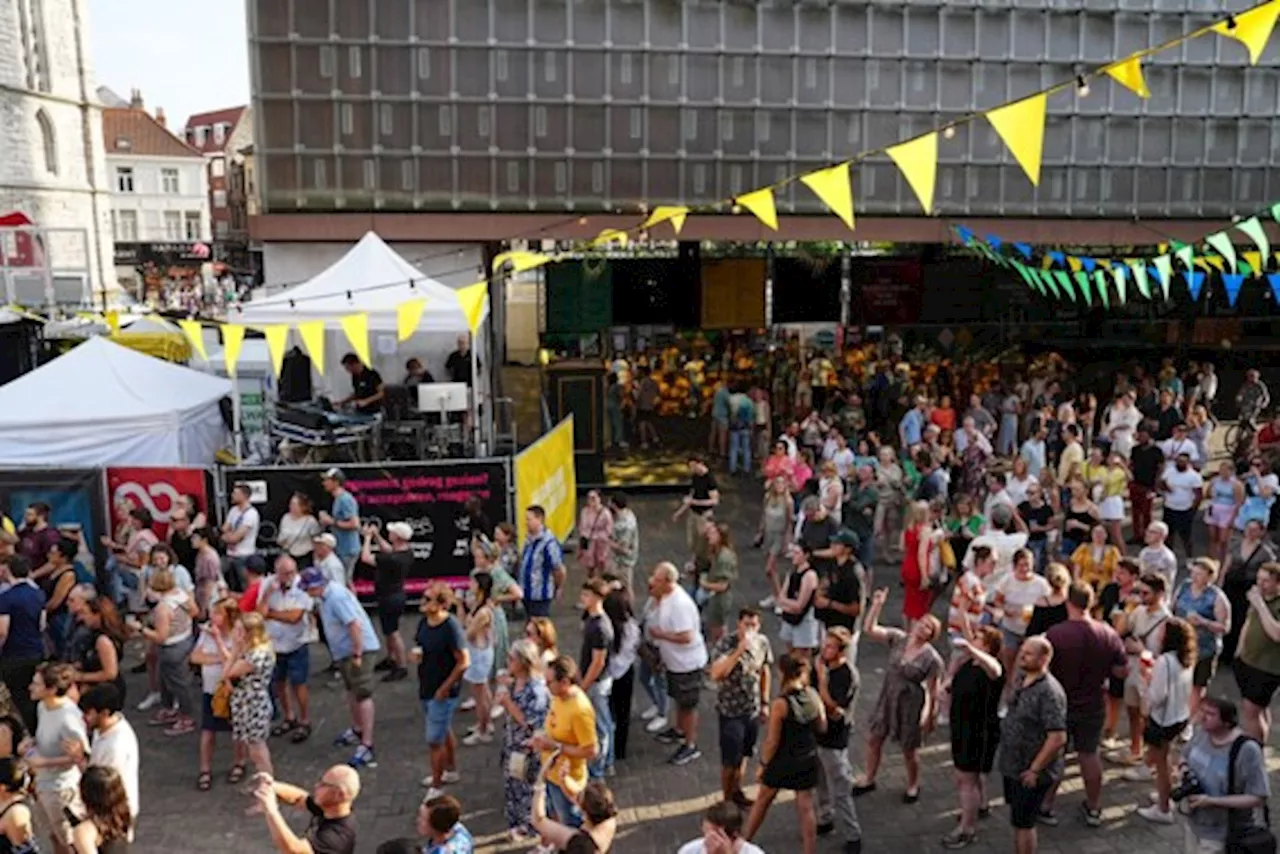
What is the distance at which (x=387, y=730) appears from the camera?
9.02 meters

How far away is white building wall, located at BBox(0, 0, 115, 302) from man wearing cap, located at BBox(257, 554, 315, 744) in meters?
36.9

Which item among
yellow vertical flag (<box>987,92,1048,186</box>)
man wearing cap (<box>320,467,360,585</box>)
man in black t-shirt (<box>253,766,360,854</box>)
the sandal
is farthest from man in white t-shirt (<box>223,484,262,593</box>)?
yellow vertical flag (<box>987,92,1048,186</box>)

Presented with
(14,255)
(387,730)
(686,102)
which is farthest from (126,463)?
(14,255)

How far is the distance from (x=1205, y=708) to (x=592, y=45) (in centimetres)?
1536

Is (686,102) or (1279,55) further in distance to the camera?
(1279,55)

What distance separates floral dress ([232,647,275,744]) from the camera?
7.59 m

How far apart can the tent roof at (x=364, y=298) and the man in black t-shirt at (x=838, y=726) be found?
841 centimetres

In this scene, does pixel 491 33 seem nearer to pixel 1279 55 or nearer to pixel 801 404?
pixel 801 404

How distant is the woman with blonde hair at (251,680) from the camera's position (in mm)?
7508

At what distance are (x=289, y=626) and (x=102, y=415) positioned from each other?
5.90 m

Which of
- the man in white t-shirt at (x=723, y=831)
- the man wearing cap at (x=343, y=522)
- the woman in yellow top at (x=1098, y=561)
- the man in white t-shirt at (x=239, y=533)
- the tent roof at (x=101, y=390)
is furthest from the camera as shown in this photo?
the tent roof at (x=101, y=390)

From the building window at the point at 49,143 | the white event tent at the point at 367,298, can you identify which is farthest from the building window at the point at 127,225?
the white event tent at the point at 367,298

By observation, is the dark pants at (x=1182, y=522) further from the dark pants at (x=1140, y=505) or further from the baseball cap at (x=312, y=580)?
the baseball cap at (x=312, y=580)

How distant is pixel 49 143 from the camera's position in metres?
45.2
